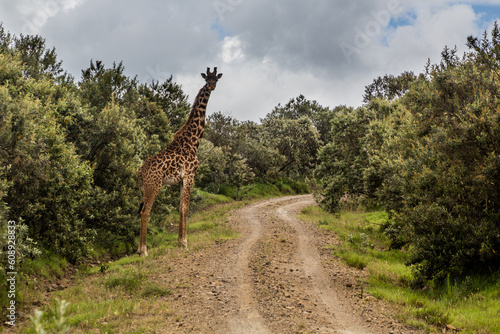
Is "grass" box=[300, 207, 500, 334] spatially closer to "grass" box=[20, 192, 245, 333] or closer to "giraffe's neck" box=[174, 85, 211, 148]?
"grass" box=[20, 192, 245, 333]

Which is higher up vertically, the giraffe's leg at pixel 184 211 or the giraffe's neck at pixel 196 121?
the giraffe's neck at pixel 196 121

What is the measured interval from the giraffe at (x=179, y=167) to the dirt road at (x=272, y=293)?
8.42ft

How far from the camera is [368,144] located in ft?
72.8

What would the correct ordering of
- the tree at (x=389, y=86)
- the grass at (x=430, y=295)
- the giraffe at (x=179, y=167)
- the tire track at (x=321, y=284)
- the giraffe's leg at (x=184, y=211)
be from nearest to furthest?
the grass at (x=430, y=295), the tire track at (x=321, y=284), the giraffe at (x=179, y=167), the giraffe's leg at (x=184, y=211), the tree at (x=389, y=86)

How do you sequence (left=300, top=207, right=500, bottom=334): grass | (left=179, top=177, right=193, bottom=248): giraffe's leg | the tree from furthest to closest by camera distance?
the tree < (left=179, top=177, right=193, bottom=248): giraffe's leg < (left=300, top=207, right=500, bottom=334): grass

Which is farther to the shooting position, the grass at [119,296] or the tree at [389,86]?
the tree at [389,86]

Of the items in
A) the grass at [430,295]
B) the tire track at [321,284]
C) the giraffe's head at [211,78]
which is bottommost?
the grass at [430,295]

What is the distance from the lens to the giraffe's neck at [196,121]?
17094 mm

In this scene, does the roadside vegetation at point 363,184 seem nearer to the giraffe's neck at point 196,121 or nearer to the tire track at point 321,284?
the tire track at point 321,284

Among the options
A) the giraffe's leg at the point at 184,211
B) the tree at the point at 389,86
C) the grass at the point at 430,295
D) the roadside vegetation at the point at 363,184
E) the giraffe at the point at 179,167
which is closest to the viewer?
the grass at the point at 430,295

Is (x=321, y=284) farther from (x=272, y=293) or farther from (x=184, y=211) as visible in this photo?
(x=184, y=211)

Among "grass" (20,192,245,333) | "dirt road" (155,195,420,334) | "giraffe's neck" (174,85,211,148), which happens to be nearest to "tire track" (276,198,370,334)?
"dirt road" (155,195,420,334)

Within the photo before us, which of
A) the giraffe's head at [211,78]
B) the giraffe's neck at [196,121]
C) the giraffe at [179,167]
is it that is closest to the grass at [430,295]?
the giraffe at [179,167]

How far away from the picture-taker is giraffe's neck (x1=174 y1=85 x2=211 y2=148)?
17.1m
